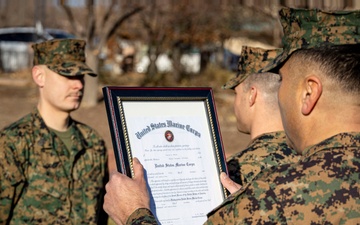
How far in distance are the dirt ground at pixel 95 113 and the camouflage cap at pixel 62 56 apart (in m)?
6.33

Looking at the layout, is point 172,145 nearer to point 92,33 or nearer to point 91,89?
point 91,89

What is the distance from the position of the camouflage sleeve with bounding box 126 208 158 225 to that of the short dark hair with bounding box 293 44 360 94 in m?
0.83

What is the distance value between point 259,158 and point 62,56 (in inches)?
88.9

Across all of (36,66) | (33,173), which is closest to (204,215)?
(33,173)

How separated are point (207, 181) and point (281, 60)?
79cm

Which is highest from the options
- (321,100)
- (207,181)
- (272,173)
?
(321,100)

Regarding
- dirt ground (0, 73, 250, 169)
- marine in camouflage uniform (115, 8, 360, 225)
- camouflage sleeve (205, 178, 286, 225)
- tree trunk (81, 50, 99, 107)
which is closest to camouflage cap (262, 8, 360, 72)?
marine in camouflage uniform (115, 8, 360, 225)

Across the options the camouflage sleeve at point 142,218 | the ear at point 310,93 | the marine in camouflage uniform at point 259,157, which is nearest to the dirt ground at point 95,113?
the marine in camouflage uniform at point 259,157

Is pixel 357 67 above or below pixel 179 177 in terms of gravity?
above

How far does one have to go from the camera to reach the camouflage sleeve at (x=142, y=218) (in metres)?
2.82

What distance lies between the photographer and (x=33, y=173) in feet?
17.0

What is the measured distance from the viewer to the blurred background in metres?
19.1

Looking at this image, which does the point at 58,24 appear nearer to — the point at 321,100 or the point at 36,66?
the point at 36,66

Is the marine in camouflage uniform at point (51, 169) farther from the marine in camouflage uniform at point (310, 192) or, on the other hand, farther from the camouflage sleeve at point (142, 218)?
the marine in camouflage uniform at point (310, 192)
